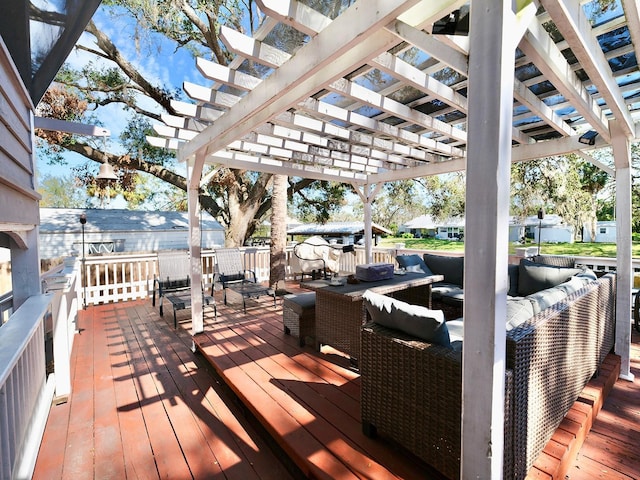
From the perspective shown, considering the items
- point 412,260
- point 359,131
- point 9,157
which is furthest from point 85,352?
point 412,260

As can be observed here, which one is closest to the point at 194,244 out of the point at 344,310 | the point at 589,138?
the point at 344,310

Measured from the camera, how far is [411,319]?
1.90m

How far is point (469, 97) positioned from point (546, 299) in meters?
1.84

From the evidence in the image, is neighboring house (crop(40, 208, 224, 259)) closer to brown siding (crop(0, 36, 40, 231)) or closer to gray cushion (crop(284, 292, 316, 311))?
gray cushion (crop(284, 292, 316, 311))

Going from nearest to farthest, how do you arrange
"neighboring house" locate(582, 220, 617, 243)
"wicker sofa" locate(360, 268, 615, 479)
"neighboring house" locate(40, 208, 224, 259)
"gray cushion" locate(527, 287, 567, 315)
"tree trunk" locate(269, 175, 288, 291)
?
"wicker sofa" locate(360, 268, 615, 479)
"gray cushion" locate(527, 287, 567, 315)
"tree trunk" locate(269, 175, 288, 291)
"neighboring house" locate(40, 208, 224, 259)
"neighboring house" locate(582, 220, 617, 243)

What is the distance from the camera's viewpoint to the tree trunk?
22.5ft

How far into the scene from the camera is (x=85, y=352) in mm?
3818

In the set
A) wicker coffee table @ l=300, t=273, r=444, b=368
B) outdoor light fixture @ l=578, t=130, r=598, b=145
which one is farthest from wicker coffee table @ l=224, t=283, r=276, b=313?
outdoor light fixture @ l=578, t=130, r=598, b=145

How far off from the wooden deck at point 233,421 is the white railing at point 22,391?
249mm

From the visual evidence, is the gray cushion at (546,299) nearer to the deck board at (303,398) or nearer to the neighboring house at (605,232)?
the deck board at (303,398)

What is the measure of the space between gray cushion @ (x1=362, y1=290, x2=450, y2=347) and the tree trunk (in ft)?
15.9

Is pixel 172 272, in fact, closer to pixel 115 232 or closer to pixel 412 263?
pixel 412 263

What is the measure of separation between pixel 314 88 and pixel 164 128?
2.11 meters

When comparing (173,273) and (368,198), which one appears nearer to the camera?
(173,273)
